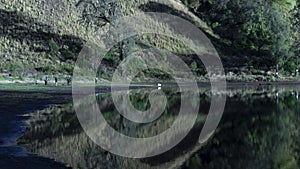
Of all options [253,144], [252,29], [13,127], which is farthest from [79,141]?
[252,29]

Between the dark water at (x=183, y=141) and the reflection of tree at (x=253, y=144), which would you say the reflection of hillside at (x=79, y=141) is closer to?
the dark water at (x=183, y=141)

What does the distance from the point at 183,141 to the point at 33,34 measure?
6280 cm

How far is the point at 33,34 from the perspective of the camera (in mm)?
76188

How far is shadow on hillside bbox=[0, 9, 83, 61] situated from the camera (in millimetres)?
73125

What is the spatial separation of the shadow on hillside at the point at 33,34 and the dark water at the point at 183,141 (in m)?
46.2

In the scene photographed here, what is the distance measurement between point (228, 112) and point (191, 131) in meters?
8.03

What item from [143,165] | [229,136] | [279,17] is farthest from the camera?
[279,17]

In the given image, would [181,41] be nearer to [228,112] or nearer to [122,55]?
[122,55]

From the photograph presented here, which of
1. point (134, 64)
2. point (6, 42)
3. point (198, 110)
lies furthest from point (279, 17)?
point (198, 110)

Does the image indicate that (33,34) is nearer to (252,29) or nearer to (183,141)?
(252,29)

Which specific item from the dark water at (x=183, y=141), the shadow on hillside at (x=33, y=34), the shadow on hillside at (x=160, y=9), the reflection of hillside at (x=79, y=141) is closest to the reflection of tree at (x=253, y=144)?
the dark water at (x=183, y=141)

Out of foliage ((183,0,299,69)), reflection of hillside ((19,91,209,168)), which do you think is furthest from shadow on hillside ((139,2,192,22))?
reflection of hillside ((19,91,209,168))

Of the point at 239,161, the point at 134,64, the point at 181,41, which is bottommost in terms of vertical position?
the point at 239,161

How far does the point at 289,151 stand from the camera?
661 inches
